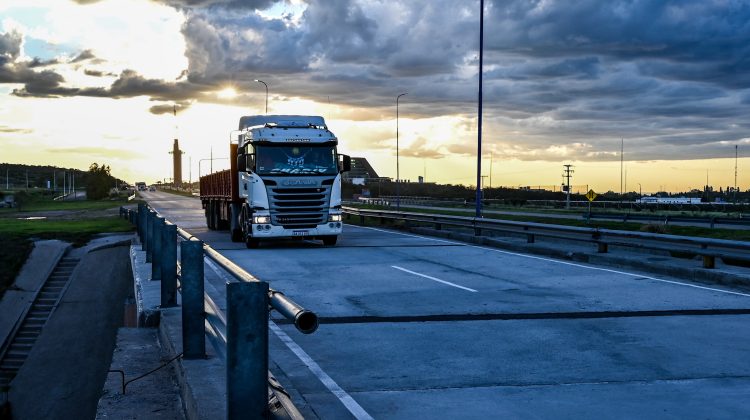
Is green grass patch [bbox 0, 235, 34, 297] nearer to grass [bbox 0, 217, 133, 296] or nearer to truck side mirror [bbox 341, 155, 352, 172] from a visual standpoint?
grass [bbox 0, 217, 133, 296]

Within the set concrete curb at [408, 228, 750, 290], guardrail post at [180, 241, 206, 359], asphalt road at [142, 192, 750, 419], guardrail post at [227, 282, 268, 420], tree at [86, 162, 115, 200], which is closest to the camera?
guardrail post at [227, 282, 268, 420]

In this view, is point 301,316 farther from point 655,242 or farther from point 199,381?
point 655,242

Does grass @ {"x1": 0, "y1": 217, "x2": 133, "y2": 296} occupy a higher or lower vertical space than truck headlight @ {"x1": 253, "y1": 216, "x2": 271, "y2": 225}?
lower

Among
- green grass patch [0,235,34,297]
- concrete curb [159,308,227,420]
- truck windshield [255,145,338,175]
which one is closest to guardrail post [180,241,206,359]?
concrete curb [159,308,227,420]

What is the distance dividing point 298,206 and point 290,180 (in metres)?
0.82

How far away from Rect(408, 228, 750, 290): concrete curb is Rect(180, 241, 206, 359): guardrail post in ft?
35.9

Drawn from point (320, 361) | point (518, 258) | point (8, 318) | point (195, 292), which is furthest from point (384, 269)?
point (8, 318)

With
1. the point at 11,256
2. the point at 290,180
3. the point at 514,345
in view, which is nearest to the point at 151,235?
the point at 290,180

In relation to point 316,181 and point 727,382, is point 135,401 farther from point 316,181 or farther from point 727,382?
point 316,181

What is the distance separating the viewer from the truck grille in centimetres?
2283

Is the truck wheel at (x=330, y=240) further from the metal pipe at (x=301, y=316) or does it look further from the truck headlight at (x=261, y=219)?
the metal pipe at (x=301, y=316)

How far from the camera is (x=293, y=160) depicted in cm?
2284

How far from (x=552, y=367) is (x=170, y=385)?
3603 mm

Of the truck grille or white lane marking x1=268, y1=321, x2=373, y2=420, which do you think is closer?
→ white lane marking x1=268, y1=321, x2=373, y2=420
